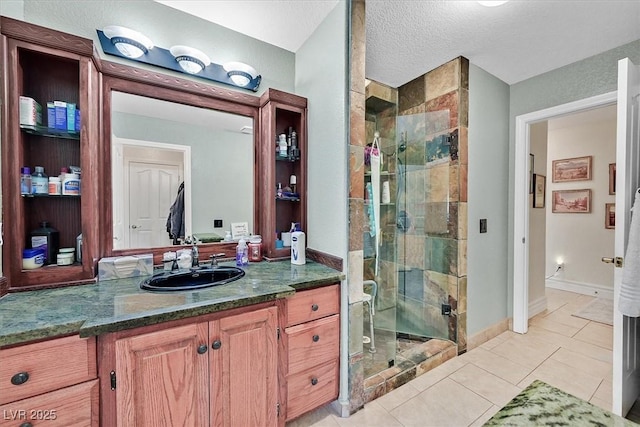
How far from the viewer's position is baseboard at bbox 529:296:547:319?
2975 millimetres

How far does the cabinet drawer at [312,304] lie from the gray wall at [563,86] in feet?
7.17

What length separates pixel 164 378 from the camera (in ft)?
3.37

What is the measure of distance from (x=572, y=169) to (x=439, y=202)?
3056 millimetres

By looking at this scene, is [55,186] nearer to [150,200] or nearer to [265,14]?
[150,200]

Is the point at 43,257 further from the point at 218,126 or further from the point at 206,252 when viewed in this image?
the point at 218,126

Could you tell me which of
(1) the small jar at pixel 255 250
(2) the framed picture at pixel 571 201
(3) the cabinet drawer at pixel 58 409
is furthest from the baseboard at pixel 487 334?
(3) the cabinet drawer at pixel 58 409

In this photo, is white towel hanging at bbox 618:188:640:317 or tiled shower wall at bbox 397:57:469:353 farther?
tiled shower wall at bbox 397:57:469:353

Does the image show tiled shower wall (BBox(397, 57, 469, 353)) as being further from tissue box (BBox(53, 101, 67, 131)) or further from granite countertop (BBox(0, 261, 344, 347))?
tissue box (BBox(53, 101, 67, 131))

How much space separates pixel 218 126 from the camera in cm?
182

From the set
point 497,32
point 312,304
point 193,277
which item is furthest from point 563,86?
point 193,277

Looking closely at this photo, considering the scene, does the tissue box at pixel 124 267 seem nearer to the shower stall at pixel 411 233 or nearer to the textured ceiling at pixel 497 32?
the shower stall at pixel 411 233

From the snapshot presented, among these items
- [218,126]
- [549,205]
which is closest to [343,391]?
[218,126]

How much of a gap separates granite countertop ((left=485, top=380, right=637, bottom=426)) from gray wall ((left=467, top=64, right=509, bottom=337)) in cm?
192

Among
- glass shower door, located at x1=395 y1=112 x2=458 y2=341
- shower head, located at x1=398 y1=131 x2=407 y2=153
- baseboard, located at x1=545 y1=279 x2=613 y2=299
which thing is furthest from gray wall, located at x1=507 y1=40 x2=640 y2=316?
baseboard, located at x1=545 y1=279 x2=613 y2=299
